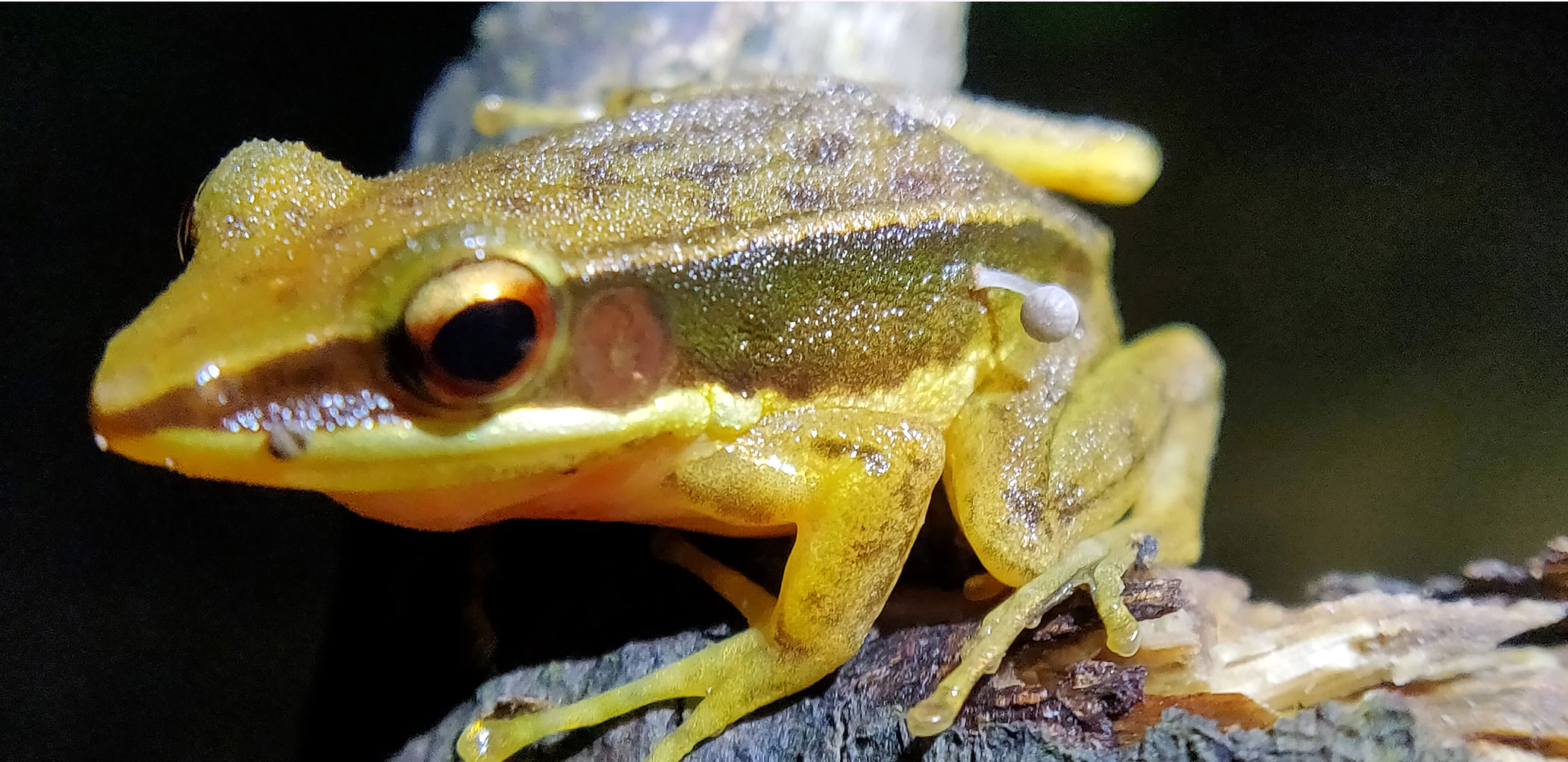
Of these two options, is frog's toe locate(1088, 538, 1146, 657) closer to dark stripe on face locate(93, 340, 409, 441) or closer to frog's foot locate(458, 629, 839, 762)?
frog's foot locate(458, 629, 839, 762)

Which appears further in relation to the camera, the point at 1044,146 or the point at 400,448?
the point at 1044,146

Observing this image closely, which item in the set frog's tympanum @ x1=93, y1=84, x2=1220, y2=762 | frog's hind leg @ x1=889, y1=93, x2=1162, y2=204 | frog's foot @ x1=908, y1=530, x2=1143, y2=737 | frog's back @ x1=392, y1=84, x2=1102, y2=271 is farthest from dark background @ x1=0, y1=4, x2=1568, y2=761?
frog's hind leg @ x1=889, y1=93, x2=1162, y2=204

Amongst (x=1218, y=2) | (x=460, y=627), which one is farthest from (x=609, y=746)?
(x=1218, y=2)

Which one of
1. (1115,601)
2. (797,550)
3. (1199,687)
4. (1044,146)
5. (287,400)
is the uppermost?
(1044,146)

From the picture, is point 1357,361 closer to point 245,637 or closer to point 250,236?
point 250,236

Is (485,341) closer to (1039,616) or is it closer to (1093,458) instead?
(1039,616)

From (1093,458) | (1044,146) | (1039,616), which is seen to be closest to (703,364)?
(1039,616)

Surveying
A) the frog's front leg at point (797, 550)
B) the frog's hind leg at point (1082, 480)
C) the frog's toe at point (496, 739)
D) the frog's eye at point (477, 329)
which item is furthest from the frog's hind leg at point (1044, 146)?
the frog's toe at point (496, 739)
